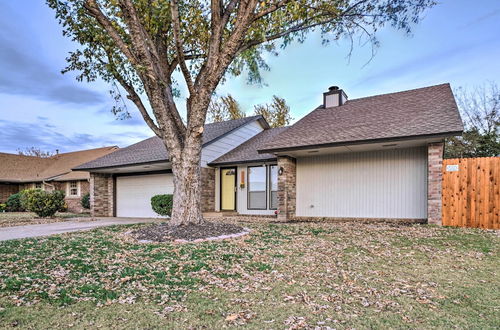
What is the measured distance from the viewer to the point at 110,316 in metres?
2.73

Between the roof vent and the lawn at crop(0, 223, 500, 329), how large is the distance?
300 inches

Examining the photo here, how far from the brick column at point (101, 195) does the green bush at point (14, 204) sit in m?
7.63

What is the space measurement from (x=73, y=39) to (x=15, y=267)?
6.78 meters

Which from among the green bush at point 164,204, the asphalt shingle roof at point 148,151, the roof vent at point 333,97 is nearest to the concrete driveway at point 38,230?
the green bush at point 164,204

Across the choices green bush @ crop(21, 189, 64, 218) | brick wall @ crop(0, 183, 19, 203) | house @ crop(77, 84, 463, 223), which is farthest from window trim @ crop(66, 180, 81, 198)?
brick wall @ crop(0, 183, 19, 203)

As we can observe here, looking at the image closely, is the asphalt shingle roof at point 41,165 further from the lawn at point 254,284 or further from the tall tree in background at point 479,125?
the tall tree in background at point 479,125

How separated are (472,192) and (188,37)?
347 inches

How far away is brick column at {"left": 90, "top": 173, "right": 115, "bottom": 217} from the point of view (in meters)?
14.7

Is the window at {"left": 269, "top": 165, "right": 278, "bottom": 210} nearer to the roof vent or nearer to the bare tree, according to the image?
the roof vent

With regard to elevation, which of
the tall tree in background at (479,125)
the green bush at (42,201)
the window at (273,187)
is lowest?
the green bush at (42,201)

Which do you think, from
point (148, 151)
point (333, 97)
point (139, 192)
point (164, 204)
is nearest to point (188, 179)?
point (164, 204)

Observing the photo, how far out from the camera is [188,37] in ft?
28.7

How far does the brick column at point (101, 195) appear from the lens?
14.7 meters

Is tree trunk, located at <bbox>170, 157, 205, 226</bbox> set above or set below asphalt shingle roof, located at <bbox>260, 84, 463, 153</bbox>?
below
